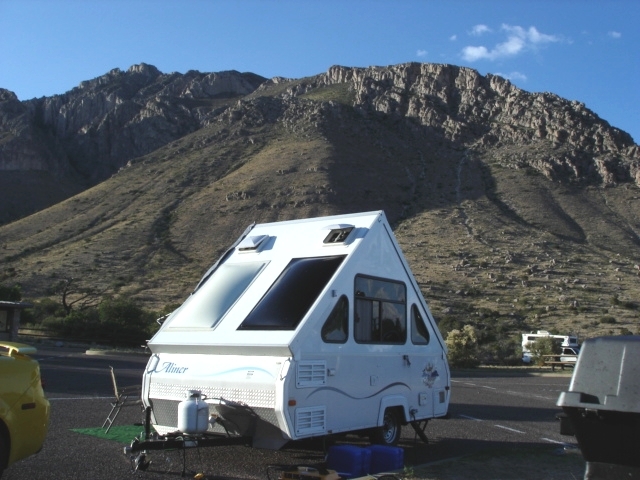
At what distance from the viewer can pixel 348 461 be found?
298 inches

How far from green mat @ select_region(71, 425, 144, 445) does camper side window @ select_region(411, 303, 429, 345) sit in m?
3.97

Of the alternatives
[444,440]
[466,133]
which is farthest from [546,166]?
[444,440]

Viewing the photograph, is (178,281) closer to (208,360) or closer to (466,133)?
(208,360)

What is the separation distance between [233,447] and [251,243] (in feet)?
8.80

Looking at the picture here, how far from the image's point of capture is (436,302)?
43.6 metres

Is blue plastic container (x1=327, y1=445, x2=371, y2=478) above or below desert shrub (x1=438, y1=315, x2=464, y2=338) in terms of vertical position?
below

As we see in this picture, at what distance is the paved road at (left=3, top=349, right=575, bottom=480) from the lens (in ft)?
25.6

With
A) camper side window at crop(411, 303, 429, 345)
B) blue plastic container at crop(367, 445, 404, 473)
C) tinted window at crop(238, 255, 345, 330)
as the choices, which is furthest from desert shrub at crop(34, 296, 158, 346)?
blue plastic container at crop(367, 445, 404, 473)

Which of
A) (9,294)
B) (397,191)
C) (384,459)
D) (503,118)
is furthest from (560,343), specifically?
(503,118)

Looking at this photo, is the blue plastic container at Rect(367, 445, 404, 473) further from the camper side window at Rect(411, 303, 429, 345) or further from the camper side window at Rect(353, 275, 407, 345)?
the camper side window at Rect(411, 303, 429, 345)

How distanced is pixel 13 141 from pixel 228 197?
6255 cm

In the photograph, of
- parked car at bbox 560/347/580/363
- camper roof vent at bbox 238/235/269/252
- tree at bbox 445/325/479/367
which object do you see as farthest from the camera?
parked car at bbox 560/347/580/363

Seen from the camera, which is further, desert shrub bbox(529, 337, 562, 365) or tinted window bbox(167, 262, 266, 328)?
desert shrub bbox(529, 337, 562, 365)

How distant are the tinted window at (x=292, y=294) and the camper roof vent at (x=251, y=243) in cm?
79
